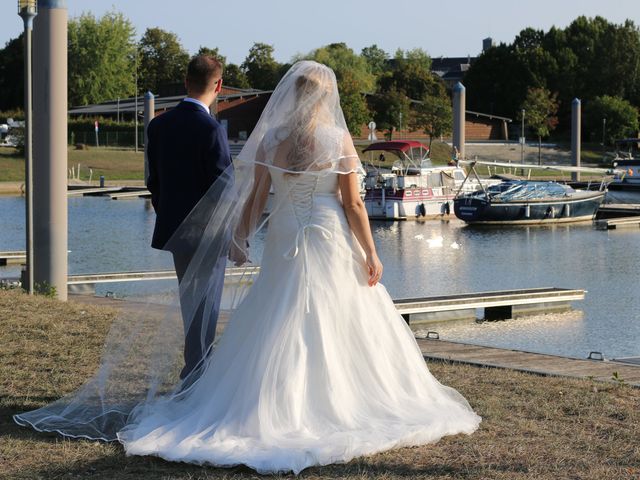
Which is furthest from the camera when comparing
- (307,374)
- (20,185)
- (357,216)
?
(20,185)

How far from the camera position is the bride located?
223 inches

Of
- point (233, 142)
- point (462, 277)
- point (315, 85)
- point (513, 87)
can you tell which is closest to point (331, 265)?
point (315, 85)

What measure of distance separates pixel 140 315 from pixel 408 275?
757 inches

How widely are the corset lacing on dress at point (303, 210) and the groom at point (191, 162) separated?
62 centimetres

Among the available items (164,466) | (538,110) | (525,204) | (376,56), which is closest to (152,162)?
(164,466)

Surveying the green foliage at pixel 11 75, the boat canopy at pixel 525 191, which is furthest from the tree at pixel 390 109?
the boat canopy at pixel 525 191

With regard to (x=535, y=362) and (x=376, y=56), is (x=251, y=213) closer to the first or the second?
(x=535, y=362)

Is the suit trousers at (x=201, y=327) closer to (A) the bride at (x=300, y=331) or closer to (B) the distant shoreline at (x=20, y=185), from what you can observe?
(A) the bride at (x=300, y=331)

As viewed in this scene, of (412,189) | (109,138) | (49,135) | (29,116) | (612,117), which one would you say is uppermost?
(612,117)

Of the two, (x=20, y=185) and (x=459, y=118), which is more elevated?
(x=459, y=118)

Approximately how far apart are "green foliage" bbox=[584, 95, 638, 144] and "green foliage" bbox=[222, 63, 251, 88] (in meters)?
36.6

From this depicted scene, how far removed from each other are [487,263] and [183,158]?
23346 millimetres

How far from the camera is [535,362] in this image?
8742 millimetres

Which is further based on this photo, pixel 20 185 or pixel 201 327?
pixel 20 185
